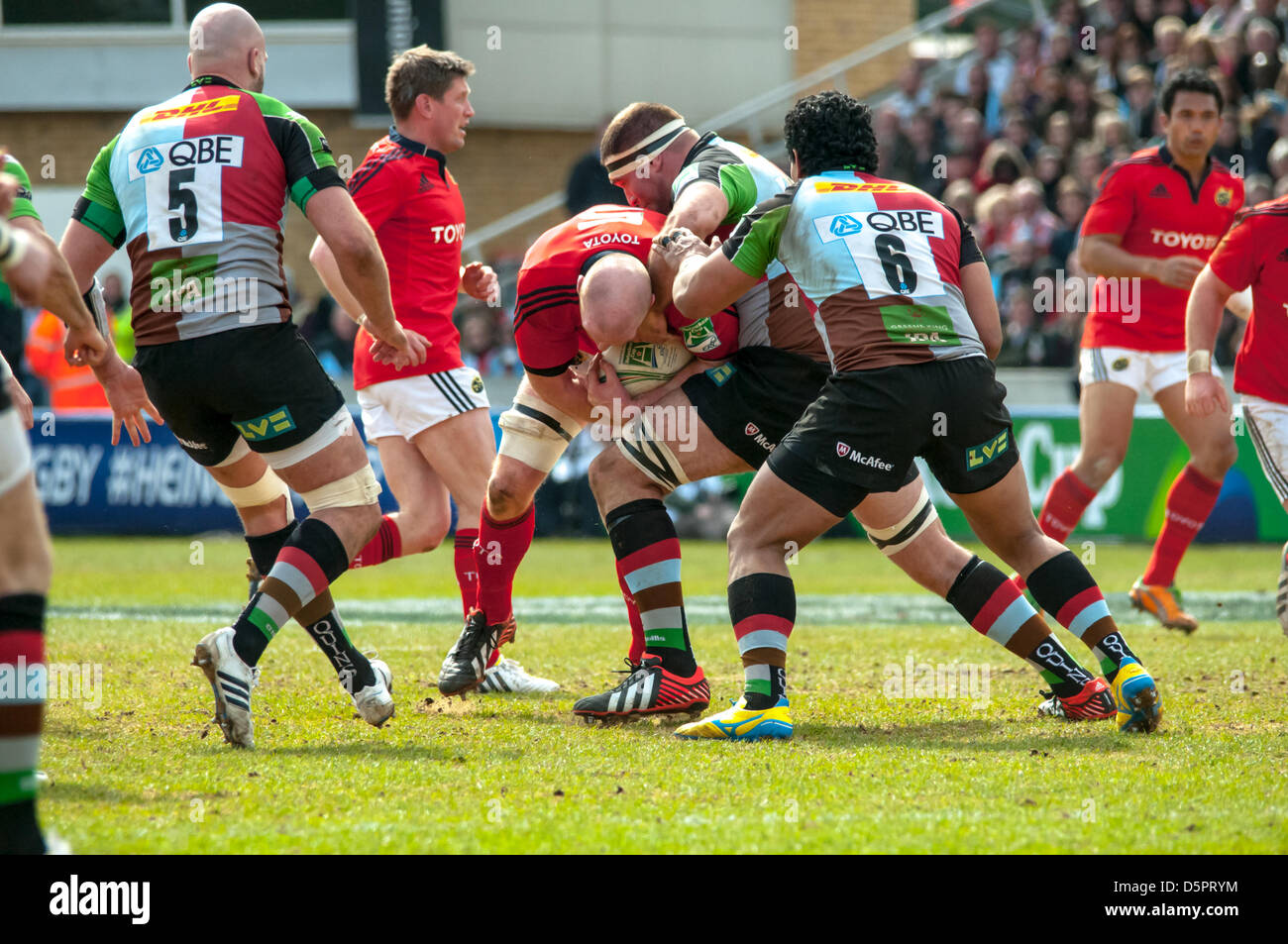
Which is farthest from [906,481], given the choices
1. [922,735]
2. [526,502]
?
[526,502]

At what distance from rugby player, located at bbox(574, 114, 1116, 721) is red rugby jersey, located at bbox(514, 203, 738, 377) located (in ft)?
0.40

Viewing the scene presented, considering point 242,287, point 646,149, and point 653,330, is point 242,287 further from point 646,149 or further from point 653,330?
point 646,149

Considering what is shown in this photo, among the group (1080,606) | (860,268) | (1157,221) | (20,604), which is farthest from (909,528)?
(1157,221)

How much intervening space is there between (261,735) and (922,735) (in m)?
2.38

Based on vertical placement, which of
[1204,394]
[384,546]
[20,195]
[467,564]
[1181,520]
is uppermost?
[20,195]

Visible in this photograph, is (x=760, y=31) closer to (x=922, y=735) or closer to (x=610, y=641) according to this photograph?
(x=610, y=641)

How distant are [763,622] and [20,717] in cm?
251

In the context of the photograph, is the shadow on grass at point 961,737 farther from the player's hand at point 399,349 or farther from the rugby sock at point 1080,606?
the player's hand at point 399,349

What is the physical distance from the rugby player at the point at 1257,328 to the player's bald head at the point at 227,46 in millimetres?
4018

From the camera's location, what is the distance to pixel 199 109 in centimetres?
498

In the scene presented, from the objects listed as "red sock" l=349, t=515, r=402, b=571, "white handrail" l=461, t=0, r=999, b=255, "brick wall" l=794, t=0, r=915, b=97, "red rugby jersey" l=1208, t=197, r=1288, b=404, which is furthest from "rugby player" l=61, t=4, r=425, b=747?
"brick wall" l=794, t=0, r=915, b=97

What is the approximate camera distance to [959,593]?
5.34 m

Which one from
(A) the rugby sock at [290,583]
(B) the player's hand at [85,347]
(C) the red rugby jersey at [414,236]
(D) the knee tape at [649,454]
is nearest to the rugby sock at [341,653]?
(A) the rugby sock at [290,583]

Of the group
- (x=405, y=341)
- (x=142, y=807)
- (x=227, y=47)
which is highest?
(x=227, y=47)
